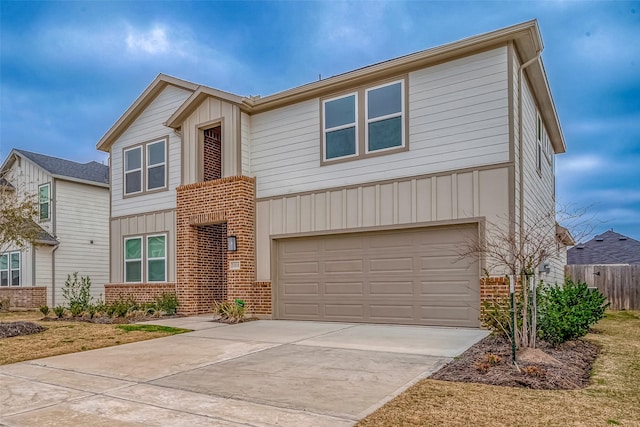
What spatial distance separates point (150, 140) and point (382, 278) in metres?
9.11

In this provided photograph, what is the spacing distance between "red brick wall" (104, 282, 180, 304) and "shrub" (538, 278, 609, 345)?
10077 millimetres

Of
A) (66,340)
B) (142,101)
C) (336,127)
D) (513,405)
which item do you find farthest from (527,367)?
(142,101)

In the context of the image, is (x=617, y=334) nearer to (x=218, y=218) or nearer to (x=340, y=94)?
(x=340, y=94)

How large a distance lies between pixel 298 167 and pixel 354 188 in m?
1.76

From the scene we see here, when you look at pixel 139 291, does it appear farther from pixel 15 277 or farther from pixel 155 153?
pixel 15 277

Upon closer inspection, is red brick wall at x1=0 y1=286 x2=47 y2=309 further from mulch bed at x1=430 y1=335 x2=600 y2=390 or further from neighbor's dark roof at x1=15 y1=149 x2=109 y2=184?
mulch bed at x1=430 y1=335 x2=600 y2=390

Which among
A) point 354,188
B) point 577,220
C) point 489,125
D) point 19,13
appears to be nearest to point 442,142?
point 489,125

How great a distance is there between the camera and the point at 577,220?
803 centimetres

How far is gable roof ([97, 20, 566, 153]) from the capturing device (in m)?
9.52

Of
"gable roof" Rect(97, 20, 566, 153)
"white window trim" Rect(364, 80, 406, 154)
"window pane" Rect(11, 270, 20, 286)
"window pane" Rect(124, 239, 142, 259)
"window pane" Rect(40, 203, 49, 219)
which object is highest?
"gable roof" Rect(97, 20, 566, 153)

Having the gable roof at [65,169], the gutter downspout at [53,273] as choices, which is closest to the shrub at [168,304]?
the gutter downspout at [53,273]

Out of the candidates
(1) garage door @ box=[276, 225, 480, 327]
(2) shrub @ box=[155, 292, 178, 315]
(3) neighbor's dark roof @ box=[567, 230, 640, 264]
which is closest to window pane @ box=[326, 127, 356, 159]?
(1) garage door @ box=[276, 225, 480, 327]

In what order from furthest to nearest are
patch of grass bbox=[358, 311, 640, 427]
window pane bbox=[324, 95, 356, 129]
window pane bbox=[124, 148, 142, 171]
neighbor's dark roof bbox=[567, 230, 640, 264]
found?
neighbor's dark roof bbox=[567, 230, 640, 264] < window pane bbox=[124, 148, 142, 171] < window pane bbox=[324, 95, 356, 129] < patch of grass bbox=[358, 311, 640, 427]

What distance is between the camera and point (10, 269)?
20.6 m
